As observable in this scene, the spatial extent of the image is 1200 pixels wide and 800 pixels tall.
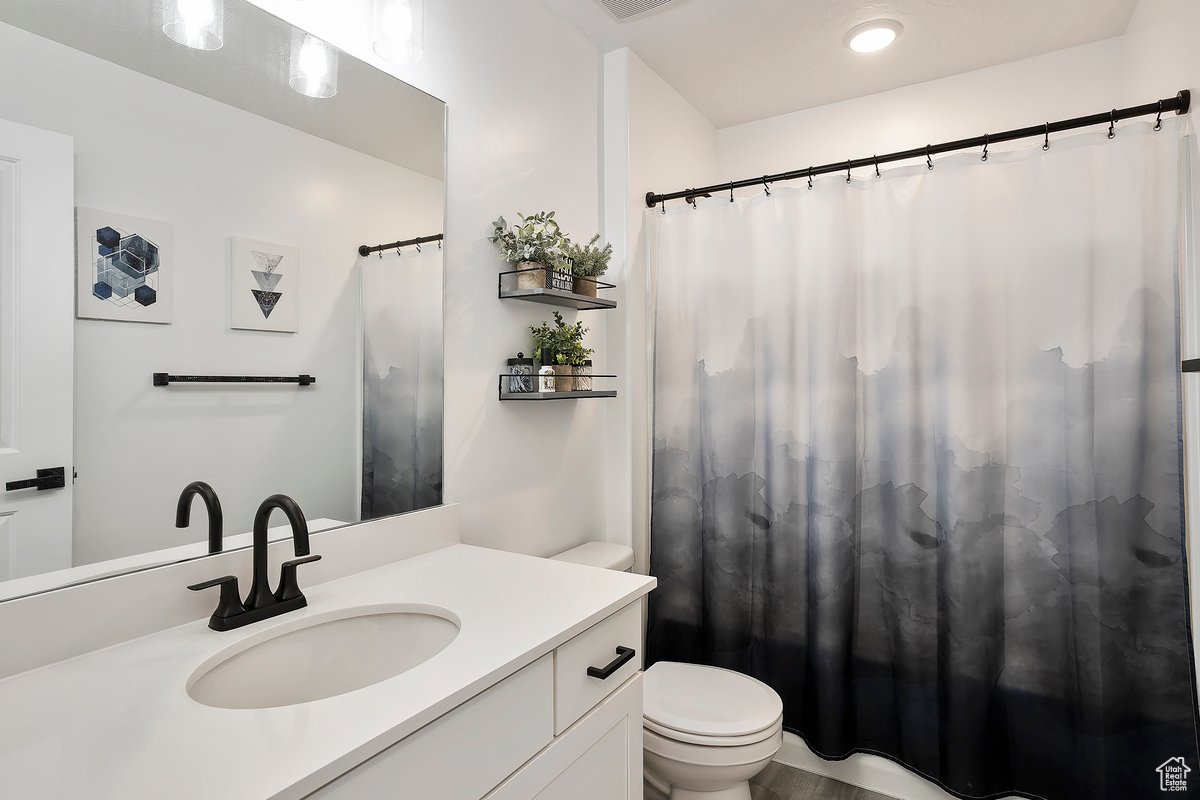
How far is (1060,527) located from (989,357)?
499mm

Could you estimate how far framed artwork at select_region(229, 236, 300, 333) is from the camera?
116cm

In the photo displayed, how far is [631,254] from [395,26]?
3.52 feet

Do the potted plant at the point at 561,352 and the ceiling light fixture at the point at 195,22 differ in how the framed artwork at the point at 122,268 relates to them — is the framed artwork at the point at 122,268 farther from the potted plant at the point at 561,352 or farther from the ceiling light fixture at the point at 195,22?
the potted plant at the point at 561,352

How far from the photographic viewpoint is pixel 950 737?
1835 millimetres

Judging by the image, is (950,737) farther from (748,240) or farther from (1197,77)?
(1197,77)

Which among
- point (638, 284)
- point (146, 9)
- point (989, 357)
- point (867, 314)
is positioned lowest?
point (989, 357)

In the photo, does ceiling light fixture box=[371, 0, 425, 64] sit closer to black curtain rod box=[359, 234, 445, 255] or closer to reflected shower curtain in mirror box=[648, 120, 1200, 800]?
black curtain rod box=[359, 234, 445, 255]

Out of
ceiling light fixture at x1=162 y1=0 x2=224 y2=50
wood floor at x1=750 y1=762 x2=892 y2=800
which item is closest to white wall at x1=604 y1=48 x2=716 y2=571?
wood floor at x1=750 y1=762 x2=892 y2=800

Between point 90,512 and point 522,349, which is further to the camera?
point 522,349

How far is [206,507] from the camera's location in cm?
109

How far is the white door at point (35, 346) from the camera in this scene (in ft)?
2.93

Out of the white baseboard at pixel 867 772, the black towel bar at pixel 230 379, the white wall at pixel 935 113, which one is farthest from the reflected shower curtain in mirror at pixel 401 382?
the white baseboard at pixel 867 772

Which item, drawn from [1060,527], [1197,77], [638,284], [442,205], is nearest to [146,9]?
[442,205]

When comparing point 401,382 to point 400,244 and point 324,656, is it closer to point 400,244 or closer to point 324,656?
point 400,244
